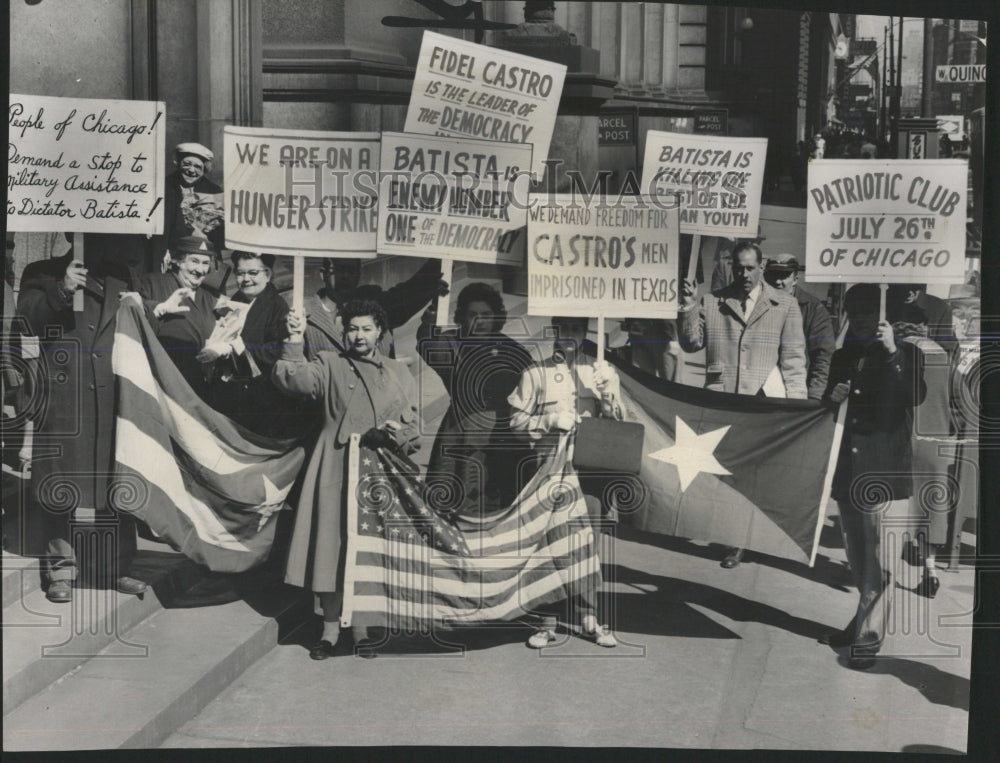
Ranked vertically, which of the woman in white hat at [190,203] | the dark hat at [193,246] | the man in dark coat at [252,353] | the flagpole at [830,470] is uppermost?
the woman in white hat at [190,203]

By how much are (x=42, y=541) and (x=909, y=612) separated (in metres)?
4.07

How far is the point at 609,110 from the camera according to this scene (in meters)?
7.33

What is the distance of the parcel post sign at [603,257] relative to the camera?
23.8ft

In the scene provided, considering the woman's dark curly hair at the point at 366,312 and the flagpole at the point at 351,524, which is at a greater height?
the woman's dark curly hair at the point at 366,312

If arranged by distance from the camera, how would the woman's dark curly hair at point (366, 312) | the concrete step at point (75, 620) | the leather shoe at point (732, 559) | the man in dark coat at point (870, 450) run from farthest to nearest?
1. the leather shoe at point (732, 559)
2. the man in dark coat at point (870, 450)
3. the woman's dark curly hair at point (366, 312)
4. the concrete step at point (75, 620)

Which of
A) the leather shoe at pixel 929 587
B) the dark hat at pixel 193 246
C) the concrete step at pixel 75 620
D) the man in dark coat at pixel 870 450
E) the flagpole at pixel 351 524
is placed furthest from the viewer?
the leather shoe at pixel 929 587

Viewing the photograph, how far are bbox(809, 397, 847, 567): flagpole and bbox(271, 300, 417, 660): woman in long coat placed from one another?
1.98 meters

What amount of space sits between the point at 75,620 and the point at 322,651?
113cm

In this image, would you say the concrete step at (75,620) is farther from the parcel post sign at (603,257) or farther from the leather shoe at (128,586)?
the parcel post sign at (603,257)

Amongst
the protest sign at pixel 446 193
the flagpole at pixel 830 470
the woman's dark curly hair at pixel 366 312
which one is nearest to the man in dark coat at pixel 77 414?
the woman's dark curly hair at pixel 366 312

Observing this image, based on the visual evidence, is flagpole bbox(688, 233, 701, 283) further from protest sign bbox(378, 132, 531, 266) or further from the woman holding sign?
protest sign bbox(378, 132, 531, 266)

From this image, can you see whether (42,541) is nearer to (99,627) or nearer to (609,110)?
(99,627)

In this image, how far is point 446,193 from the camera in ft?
23.5

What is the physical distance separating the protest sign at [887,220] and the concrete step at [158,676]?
116 inches
